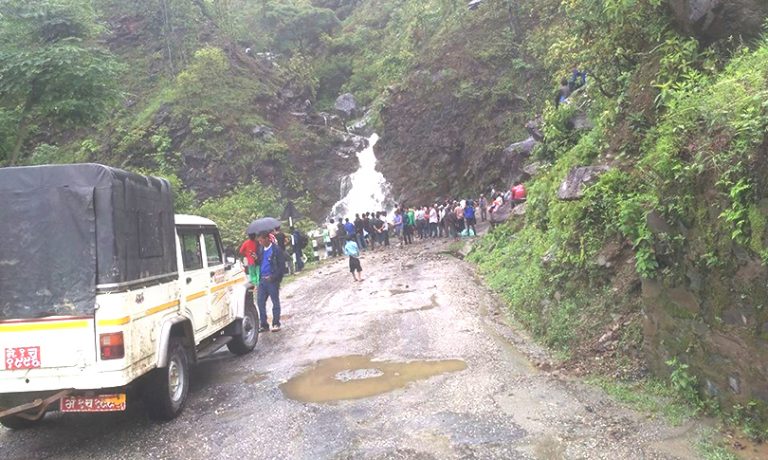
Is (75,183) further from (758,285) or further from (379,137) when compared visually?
(379,137)

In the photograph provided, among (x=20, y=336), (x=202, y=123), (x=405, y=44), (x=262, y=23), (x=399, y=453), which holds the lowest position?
(x=399, y=453)

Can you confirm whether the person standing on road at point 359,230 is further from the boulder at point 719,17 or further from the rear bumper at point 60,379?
the rear bumper at point 60,379

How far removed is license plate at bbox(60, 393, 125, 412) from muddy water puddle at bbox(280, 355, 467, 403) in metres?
1.96

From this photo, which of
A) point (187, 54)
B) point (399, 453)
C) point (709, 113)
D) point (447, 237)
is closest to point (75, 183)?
point (399, 453)

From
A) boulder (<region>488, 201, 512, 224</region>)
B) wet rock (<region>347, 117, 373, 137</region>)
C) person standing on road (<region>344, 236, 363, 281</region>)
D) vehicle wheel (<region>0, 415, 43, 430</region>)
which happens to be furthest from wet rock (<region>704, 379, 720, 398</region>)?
wet rock (<region>347, 117, 373, 137</region>)

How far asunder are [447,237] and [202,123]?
61.7 ft

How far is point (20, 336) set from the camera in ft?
17.4

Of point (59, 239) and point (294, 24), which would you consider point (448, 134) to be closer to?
point (294, 24)

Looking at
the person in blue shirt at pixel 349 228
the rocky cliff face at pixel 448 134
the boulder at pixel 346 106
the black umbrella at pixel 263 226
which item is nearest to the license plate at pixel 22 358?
the black umbrella at pixel 263 226

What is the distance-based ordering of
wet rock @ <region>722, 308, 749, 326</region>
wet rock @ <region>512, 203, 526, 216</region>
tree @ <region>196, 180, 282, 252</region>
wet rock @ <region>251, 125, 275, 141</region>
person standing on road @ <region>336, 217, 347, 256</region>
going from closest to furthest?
wet rock @ <region>722, 308, 749, 326</region>, wet rock @ <region>512, 203, 526, 216</region>, person standing on road @ <region>336, 217, 347, 256</region>, tree @ <region>196, 180, 282, 252</region>, wet rock @ <region>251, 125, 275, 141</region>

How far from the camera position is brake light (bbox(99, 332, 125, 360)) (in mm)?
5230

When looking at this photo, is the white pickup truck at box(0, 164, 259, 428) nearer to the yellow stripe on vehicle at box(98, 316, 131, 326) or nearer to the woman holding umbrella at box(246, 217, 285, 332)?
the yellow stripe on vehicle at box(98, 316, 131, 326)

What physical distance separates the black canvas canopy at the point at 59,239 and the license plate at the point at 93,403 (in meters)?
0.83

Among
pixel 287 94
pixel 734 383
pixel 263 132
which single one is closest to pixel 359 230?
pixel 263 132
